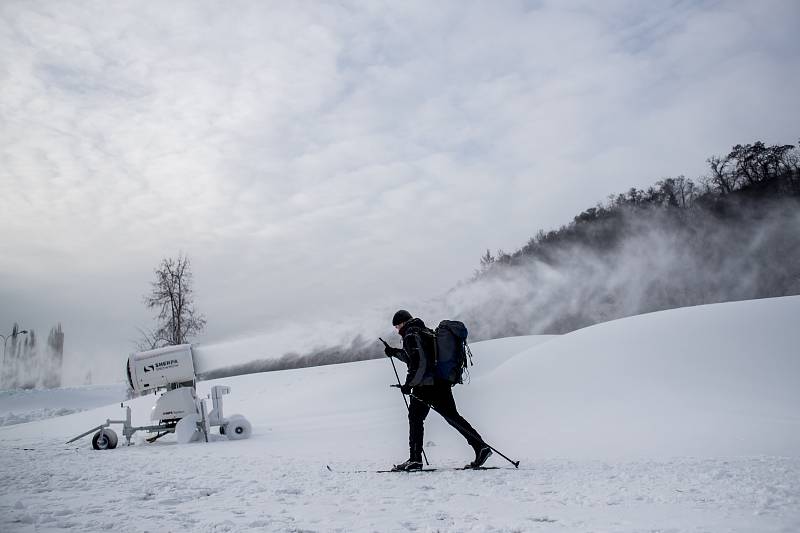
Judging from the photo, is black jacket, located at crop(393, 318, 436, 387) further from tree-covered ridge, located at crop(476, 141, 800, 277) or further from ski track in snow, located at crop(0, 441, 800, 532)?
tree-covered ridge, located at crop(476, 141, 800, 277)

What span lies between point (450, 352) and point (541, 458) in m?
2.20

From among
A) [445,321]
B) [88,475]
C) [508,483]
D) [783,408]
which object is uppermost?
[445,321]

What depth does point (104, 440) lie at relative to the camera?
12.1 m

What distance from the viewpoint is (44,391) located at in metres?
45.8

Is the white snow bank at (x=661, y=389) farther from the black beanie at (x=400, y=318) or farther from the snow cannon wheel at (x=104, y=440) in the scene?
the snow cannon wheel at (x=104, y=440)

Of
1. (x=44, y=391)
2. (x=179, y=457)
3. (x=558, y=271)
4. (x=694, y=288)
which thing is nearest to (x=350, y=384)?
(x=179, y=457)

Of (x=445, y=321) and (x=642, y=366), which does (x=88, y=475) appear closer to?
(x=445, y=321)

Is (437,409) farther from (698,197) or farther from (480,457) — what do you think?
(698,197)

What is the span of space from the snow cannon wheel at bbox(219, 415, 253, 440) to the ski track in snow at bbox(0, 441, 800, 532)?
17.7 feet

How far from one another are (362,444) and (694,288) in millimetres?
34724

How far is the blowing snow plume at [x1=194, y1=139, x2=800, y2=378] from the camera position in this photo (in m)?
33.5

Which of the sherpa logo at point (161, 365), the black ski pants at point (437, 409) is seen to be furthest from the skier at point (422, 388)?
the sherpa logo at point (161, 365)

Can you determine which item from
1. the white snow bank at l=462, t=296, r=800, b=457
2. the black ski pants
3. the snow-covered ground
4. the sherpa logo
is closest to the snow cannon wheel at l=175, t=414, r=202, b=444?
the snow-covered ground

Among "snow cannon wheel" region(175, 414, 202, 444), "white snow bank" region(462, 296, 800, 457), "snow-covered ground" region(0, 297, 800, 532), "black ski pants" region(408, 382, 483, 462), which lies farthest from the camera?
"snow cannon wheel" region(175, 414, 202, 444)
